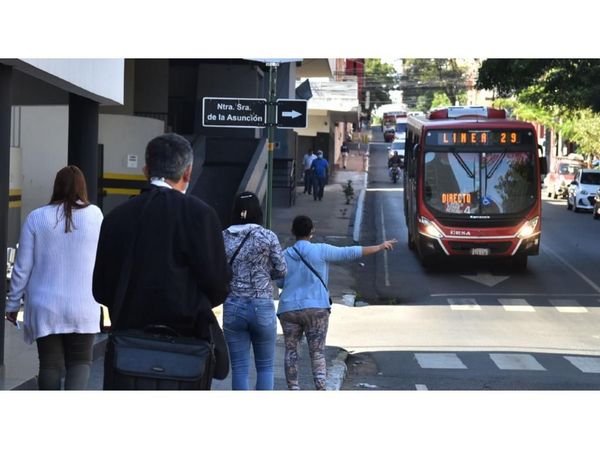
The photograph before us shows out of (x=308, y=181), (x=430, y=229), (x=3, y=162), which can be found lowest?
(x=430, y=229)

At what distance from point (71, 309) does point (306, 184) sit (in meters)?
35.3

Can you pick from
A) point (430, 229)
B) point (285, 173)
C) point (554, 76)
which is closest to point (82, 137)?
point (430, 229)

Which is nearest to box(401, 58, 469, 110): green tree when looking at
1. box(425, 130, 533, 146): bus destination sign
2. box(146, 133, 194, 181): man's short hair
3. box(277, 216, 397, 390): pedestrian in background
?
box(425, 130, 533, 146): bus destination sign

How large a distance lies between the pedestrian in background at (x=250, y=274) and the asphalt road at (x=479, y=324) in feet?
11.7

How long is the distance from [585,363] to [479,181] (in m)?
9.72

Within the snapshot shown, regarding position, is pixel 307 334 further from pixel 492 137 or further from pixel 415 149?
pixel 415 149

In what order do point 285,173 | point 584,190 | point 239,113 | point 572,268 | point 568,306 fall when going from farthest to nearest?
point 584,190, point 285,173, point 572,268, point 568,306, point 239,113

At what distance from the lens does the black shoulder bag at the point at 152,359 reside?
5.16 metres

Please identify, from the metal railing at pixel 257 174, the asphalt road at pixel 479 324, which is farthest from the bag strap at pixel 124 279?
the metal railing at pixel 257 174

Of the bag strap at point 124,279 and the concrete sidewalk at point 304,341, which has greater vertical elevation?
the bag strap at point 124,279

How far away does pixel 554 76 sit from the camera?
27.3 m

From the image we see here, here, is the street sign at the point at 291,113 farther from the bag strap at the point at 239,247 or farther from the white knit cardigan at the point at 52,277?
the white knit cardigan at the point at 52,277

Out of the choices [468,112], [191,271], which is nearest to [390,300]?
[468,112]

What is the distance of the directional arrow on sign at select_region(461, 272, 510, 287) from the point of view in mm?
20938
